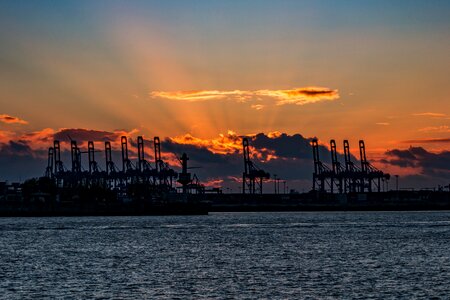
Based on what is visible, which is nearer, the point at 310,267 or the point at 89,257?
the point at 310,267

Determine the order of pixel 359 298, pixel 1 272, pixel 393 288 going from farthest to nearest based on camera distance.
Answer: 1. pixel 1 272
2. pixel 393 288
3. pixel 359 298

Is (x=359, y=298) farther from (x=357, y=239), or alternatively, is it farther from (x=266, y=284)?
(x=357, y=239)

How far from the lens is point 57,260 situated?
79.1m

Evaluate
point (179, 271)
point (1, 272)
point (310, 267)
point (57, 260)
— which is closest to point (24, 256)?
point (57, 260)

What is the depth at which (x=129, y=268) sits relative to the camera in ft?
230

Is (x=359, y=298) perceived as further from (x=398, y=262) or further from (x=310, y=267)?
(x=398, y=262)

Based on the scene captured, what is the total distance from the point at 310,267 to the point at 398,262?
9387mm

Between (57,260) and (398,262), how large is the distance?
30583 mm

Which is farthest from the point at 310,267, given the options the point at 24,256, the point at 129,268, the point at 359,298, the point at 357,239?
the point at 357,239

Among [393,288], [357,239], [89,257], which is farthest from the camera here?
[357,239]

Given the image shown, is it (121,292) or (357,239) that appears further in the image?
(357,239)

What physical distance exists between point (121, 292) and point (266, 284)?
1014cm

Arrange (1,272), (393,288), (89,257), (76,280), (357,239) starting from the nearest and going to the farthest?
(393,288), (76,280), (1,272), (89,257), (357,239)

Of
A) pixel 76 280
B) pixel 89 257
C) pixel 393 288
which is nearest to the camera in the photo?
pixel 393 288
